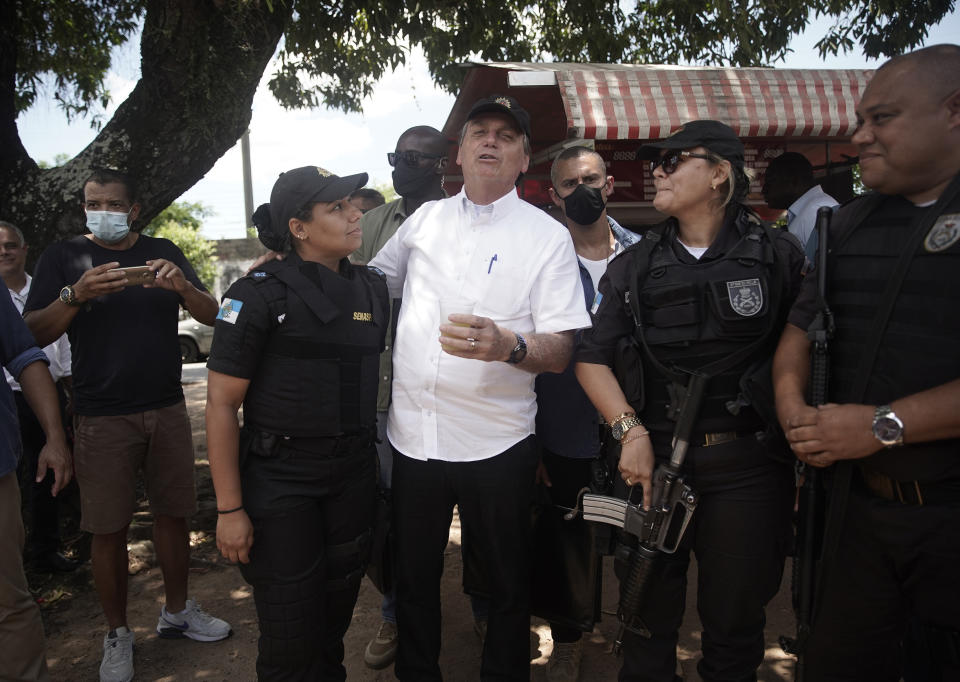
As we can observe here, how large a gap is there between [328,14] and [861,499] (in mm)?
5523

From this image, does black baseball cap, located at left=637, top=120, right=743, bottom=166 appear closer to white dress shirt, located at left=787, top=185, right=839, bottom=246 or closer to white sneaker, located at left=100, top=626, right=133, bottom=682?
white dress shirt, located at left=787, top=185, right=839, bottom=246

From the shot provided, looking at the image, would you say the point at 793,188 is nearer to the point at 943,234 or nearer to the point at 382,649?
the point at 943,234

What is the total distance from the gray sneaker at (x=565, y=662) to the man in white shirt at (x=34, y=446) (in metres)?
3.09

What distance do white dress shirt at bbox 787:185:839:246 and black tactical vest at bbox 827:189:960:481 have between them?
2.47 m

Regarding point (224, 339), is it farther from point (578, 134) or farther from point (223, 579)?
point (578, 134)

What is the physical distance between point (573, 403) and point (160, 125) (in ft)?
11.4


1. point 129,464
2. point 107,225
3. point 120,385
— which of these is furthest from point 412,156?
point 129,464

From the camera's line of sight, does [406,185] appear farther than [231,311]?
Yes

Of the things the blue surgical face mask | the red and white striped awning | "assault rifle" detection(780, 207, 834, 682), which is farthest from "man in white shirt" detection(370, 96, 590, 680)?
the red and white striped awning

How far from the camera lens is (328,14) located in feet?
18.5

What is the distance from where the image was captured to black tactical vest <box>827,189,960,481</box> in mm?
1745

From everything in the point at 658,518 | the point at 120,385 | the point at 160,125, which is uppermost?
the point at 160,125

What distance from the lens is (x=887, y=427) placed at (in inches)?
68.7

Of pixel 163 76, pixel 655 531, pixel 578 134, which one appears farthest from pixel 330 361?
pixel 163 76
